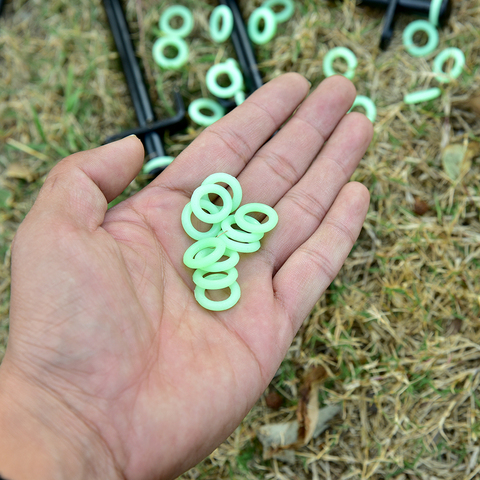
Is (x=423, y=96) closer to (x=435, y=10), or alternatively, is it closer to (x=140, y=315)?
(x=435, y=10)

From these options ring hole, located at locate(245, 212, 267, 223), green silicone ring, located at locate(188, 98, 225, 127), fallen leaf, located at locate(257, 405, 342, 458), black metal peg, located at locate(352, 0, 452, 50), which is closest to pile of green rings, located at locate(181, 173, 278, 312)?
ring hole, located at locate(245, 212, 267, 223)

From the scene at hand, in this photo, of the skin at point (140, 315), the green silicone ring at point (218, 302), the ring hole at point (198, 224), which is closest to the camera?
the skin at point (140, 315)

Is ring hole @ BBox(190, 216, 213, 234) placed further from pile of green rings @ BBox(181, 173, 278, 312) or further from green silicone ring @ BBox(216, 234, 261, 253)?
green silicone ring @ BBox(216, 234, 261, 253)

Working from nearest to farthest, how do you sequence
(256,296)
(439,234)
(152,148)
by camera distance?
(256,296) < (439,234) < (152,148)

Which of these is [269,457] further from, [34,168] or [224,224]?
[34,168]

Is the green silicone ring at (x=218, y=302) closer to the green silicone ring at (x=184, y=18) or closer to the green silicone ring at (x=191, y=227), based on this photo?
the green silicone ring at (x=191, y=227)

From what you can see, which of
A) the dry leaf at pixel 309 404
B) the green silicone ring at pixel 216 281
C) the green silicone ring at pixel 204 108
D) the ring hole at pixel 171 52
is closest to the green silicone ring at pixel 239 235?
the green silicone ring at pixel 216 281

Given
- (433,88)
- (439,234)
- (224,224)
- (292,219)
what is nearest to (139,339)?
(224,224)
